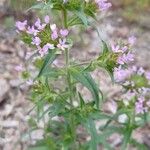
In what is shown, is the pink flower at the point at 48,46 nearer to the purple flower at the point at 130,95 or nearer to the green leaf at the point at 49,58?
the green leaf at the point at 49,58

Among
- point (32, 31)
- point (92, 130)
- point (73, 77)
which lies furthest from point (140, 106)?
point (32, 31)

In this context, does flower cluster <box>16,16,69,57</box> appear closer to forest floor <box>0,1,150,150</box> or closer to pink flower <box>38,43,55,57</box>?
pink flower <box>38,43,55,57</box>

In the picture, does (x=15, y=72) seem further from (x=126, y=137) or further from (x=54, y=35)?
(x=54, y=35)

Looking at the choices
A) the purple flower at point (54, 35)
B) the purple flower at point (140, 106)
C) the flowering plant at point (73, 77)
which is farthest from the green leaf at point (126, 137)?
the purple flower at point (54, 35)

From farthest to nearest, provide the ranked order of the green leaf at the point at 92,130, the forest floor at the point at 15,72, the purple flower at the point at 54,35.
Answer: the forest floor at the point at 15,72 → the green leaf at the point at 92,130 → the purple flower at the point at 54,35

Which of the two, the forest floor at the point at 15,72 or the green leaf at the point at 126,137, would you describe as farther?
the forest floor at the point at 15,72

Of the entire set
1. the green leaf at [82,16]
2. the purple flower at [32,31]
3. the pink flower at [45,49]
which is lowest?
the pink flower at [45,49]

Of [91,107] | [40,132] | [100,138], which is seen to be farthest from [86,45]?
[91,107]

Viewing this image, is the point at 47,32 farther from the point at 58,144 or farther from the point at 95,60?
→ the point at 58,144
